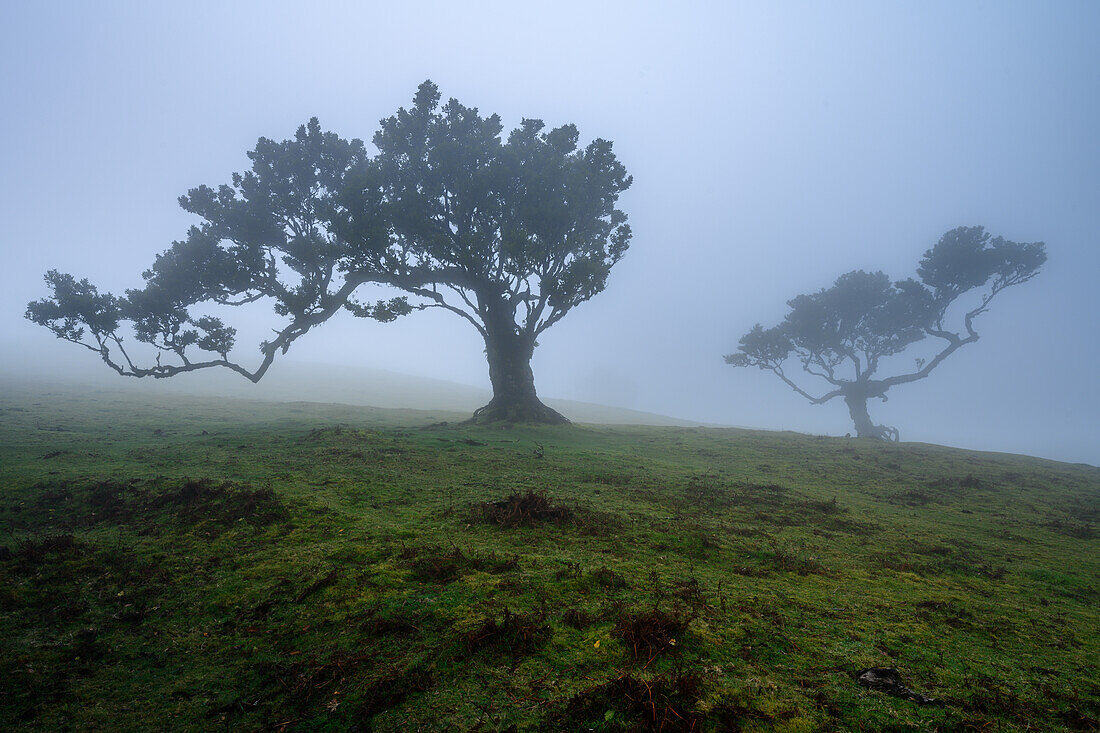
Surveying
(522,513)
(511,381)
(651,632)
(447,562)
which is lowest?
(447,562)

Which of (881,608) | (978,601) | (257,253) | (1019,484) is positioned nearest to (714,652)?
(881,608)

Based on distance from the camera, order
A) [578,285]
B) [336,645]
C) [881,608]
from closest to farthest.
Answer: [336,645] → [881,608] → [578,285]

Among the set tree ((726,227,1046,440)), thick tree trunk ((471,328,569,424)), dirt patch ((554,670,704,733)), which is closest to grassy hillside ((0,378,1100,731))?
dirt patch ((554,670,704,733))

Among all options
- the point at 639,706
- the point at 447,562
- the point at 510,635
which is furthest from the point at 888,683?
the point at 447,562

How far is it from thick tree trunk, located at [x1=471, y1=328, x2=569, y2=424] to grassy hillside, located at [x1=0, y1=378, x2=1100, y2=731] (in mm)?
13949

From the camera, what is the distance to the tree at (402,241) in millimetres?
24297

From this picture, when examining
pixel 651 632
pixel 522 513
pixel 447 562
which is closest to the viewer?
pixel 651 632

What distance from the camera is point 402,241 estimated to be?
86.1ft

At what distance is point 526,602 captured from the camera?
5.16 meters

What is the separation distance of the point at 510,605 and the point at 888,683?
347 cm

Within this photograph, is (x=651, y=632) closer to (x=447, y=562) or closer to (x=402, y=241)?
(x=447, y=562)

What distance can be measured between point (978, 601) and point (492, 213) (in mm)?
24318

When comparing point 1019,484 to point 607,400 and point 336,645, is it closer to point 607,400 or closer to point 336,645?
point 336,645

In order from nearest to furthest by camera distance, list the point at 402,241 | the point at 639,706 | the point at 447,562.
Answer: the point at 639,706 < the point at 447,562 < the point at 402,241
